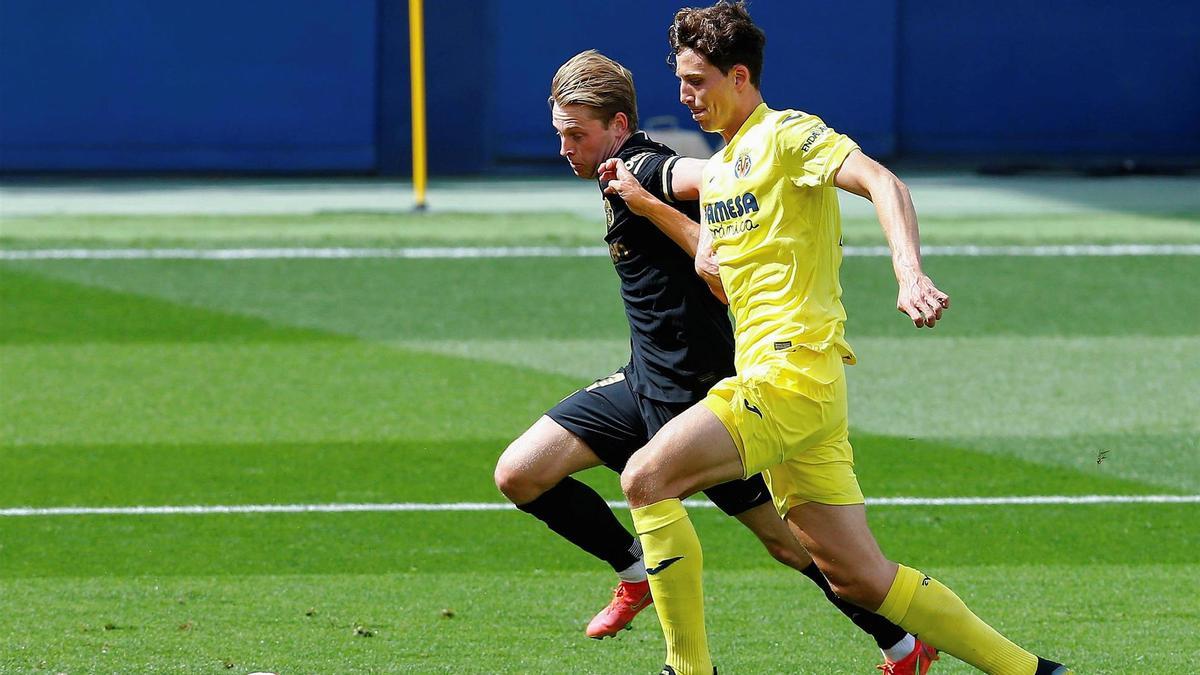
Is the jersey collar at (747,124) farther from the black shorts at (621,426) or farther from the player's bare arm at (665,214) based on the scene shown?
the black shorts at (621,426)

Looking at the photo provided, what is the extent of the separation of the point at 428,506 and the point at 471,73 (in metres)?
13.8

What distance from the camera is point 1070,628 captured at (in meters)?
6.00

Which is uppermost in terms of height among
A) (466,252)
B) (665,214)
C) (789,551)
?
(665,214)

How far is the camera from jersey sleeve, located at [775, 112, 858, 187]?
4.69 m

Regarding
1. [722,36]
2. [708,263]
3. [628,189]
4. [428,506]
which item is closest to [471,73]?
[428,506]

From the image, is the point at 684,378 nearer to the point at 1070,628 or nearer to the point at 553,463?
the point at 553,463

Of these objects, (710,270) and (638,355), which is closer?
(710,270)

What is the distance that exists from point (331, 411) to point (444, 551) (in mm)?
2821

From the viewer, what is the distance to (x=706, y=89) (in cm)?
496

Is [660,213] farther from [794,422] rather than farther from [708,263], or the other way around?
[794,422]

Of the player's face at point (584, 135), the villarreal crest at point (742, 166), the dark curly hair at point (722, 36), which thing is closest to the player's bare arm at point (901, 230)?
the villarreal crest at point (742, 166)

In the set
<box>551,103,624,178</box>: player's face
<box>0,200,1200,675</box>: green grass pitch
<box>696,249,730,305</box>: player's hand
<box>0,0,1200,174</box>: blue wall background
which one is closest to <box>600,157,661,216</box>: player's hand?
<box>551,103,624,178</box>: player's face

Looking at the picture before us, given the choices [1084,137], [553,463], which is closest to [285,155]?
[1084,137]

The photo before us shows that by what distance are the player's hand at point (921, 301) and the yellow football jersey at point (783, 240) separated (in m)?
0.58
